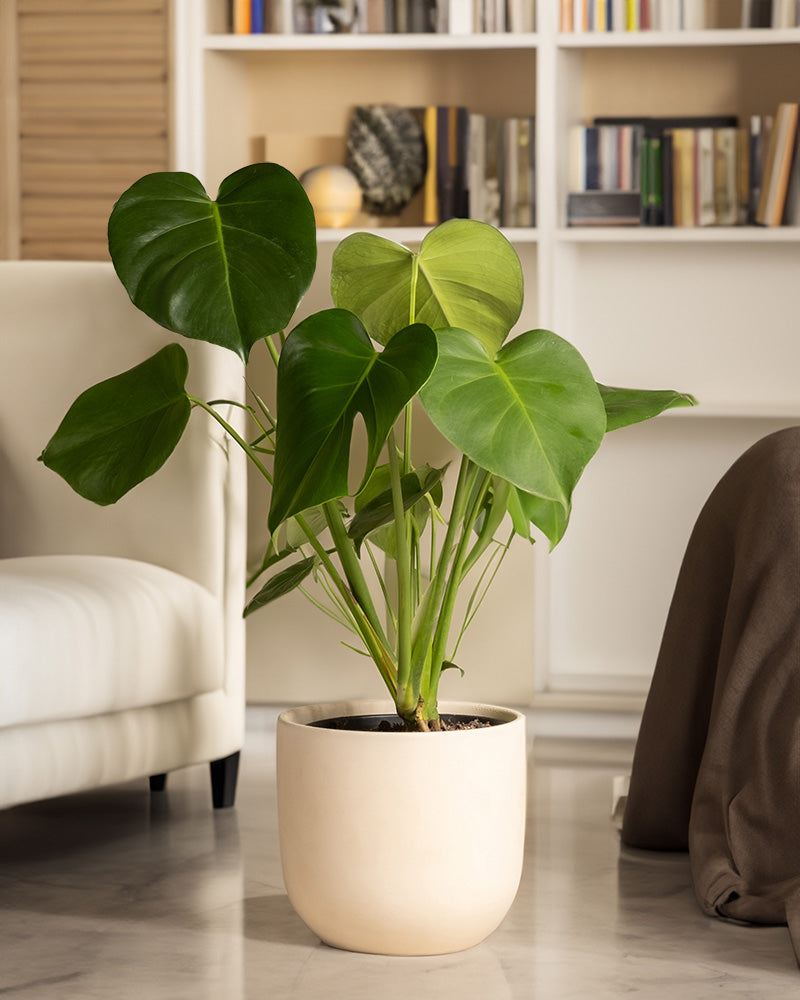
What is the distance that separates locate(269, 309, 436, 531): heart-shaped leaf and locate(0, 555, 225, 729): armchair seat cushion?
2.04 feet

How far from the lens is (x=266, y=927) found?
1724 mm

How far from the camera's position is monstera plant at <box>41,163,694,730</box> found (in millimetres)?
1350

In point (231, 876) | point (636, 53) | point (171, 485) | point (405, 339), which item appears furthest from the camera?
point (636, 53)

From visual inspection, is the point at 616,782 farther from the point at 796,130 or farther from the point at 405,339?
the point at 796,130

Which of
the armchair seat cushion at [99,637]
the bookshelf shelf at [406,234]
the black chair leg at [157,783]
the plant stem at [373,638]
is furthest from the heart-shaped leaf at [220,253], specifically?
the bookshelf shelf at [406,234]

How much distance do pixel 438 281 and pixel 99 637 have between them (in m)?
0.69

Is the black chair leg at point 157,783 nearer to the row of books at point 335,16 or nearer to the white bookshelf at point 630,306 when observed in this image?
the white bookshelf at point 630,306

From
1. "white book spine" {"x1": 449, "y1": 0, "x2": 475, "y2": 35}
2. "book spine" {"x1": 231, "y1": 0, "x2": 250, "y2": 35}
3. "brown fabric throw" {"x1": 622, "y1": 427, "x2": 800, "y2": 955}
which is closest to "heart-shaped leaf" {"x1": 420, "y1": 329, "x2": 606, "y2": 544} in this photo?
"brown fabric throw" {"x1": 622, "y1": 427, "x2": 800, "y2": 955}

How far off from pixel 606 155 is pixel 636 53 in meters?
0.29

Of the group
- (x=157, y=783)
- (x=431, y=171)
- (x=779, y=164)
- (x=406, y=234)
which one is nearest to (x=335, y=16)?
(x=431, y=171)

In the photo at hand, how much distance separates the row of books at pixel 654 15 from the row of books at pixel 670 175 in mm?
188

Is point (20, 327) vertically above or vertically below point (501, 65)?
below

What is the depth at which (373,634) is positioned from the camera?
1.62m

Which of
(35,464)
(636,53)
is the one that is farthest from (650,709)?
(636,53)
